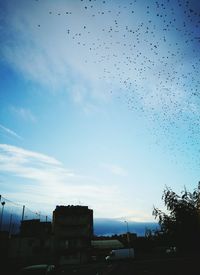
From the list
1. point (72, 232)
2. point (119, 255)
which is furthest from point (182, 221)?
point (72, 232)

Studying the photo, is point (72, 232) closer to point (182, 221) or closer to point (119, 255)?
point (119, 255)

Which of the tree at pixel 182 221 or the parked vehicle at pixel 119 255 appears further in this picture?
the parked vehicle at pixel 119 255

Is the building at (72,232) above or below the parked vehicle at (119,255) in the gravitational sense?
above

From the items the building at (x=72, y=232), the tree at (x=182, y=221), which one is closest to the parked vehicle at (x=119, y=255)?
the building at (x=72, y=232)

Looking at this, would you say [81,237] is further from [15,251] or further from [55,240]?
[15,251]

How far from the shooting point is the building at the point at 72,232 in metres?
65.0

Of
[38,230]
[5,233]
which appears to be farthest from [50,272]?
[38,230]

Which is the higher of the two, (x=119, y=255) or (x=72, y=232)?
(x=72, y=232)

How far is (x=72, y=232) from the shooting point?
7031 centimetres

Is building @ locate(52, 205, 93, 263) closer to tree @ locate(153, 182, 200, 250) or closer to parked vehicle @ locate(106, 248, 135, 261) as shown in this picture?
parked vehicle @ locate(106, 248, 135, 261)

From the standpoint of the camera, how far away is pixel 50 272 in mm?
20516

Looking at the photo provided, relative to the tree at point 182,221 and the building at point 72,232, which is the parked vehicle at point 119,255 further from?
the tree at point 182,221

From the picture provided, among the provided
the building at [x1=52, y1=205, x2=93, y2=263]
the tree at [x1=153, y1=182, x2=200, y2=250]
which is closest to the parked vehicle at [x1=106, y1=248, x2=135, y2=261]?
the building at [x1=52, y1=205, x2=93, y2=263]

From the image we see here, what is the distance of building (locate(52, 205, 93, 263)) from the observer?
6500 cm
